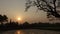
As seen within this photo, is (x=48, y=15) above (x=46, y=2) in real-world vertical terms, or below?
below

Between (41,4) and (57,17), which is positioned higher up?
(41,4)

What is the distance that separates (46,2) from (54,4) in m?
0.57

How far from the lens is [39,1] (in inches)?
552

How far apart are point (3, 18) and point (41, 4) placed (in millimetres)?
99938

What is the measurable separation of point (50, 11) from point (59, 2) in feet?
2.85

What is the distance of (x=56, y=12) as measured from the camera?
1371 cm

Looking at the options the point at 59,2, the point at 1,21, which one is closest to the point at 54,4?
the point at 59,2

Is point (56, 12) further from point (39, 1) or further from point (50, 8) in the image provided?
point (39, 1)

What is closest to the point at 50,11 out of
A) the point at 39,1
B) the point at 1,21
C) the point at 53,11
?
the point at 53,11

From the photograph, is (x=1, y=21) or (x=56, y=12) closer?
(x=56, y=12)

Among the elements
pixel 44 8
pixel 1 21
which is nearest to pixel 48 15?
pixel 44 8

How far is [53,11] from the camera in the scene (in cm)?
1372

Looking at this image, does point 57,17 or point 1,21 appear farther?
point 1,21

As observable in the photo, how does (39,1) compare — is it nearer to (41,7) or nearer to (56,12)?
(41,7)
